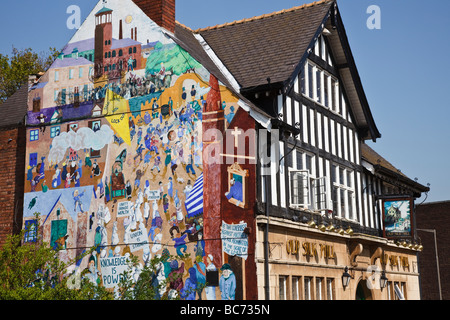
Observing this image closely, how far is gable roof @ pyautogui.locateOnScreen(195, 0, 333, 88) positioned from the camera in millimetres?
19125

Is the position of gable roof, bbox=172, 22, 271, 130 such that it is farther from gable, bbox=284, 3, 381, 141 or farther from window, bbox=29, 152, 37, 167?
window, bbox=29, 152, 37, 167

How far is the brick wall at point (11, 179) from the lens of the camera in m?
20.1

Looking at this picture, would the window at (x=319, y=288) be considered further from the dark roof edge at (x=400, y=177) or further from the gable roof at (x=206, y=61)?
the dark roof edge at (x=400, y=177)

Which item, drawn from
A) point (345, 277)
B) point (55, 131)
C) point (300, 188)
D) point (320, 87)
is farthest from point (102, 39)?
point (345, 277)

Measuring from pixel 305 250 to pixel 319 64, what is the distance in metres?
6.40

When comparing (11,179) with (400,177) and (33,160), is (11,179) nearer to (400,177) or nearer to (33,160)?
(33,160)

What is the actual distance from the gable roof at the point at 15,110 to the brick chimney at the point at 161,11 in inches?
212

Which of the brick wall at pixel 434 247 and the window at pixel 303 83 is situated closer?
the window at pixel 303 83

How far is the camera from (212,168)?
16984mm

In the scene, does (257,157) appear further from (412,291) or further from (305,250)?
(412,291)

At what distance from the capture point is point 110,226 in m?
18.2

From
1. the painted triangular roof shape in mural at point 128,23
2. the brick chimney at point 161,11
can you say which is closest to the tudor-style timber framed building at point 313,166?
the brick chimney at point 161,11

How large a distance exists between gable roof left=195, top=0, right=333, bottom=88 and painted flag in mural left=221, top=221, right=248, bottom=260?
14.3ft
